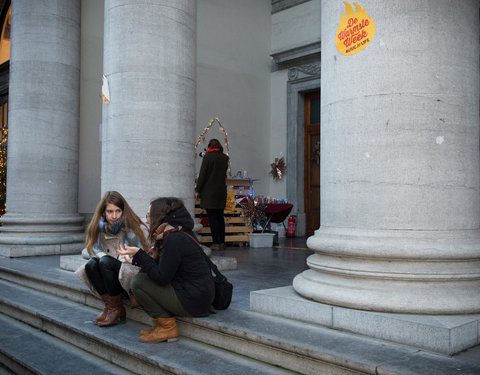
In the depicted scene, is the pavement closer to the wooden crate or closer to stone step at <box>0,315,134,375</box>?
the wooden crate

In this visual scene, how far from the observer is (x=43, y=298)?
20.7 feet

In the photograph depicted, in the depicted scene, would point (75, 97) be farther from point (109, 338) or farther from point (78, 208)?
point (109, 338)

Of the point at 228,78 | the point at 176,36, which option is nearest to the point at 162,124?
the point at 176,36

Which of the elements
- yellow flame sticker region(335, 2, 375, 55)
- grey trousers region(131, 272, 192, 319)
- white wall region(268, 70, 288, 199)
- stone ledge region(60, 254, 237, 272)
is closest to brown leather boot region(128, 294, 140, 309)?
grey trousers region(131, 272, 192, 319)

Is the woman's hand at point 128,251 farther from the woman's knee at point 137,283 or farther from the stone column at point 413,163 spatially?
the stone column at point 413,163

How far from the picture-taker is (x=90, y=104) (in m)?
10.6

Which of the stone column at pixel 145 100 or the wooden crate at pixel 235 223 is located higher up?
the stone column at pixel 145 100

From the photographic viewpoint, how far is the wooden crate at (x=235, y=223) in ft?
35.2

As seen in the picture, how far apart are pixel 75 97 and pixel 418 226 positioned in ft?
26.3

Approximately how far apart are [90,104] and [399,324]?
8.54 metres

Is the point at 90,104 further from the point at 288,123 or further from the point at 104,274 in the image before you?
the point at 104,274

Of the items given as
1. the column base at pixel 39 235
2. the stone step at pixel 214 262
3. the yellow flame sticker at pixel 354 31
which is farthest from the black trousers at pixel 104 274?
the column base at pixel 39 235

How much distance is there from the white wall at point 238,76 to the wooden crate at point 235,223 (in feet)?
7.46

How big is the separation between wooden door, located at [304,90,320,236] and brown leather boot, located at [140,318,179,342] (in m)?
9.92
